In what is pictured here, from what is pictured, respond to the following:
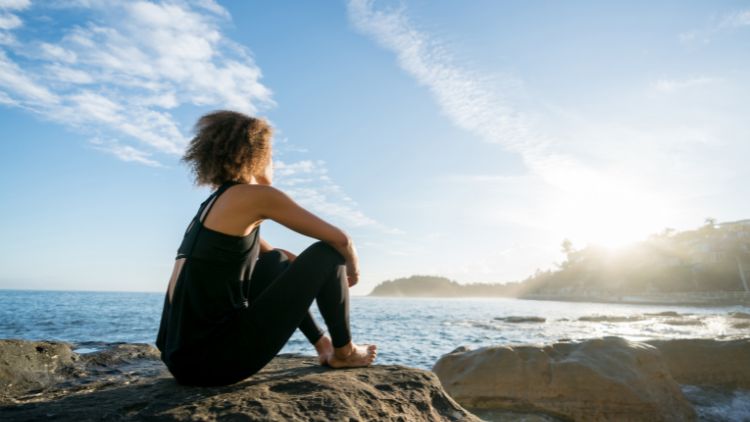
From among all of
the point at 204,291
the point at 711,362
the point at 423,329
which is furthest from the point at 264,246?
the point at 423,329

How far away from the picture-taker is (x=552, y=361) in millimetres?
5832

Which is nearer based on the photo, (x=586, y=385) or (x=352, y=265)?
(x=352, y=265)

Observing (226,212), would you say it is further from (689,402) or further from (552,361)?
(689,402)

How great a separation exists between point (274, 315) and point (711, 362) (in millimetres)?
7739

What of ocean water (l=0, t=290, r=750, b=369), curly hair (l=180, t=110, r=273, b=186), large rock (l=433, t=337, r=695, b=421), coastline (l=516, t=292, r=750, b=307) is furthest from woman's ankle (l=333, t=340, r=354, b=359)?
coastline (l=516, t=292, r=750, b=307)

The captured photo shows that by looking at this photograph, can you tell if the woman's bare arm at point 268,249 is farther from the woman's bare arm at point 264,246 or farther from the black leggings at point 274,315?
the black leggings at point 274,315

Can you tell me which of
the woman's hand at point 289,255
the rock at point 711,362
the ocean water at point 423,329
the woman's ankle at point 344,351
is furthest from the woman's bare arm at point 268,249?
the ocean water at point 423,329

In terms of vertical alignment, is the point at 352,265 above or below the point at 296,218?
below

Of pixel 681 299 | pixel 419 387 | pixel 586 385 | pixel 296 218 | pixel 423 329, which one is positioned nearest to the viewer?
pixel 296 218

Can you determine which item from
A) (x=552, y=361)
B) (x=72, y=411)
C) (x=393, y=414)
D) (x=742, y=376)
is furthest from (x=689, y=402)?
(x=72, y=411)

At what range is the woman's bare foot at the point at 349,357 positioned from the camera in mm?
3096

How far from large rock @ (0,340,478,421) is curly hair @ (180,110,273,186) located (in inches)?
49.7

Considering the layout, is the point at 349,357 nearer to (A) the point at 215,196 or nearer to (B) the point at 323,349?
(B) the point at 323,349

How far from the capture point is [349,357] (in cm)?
314
